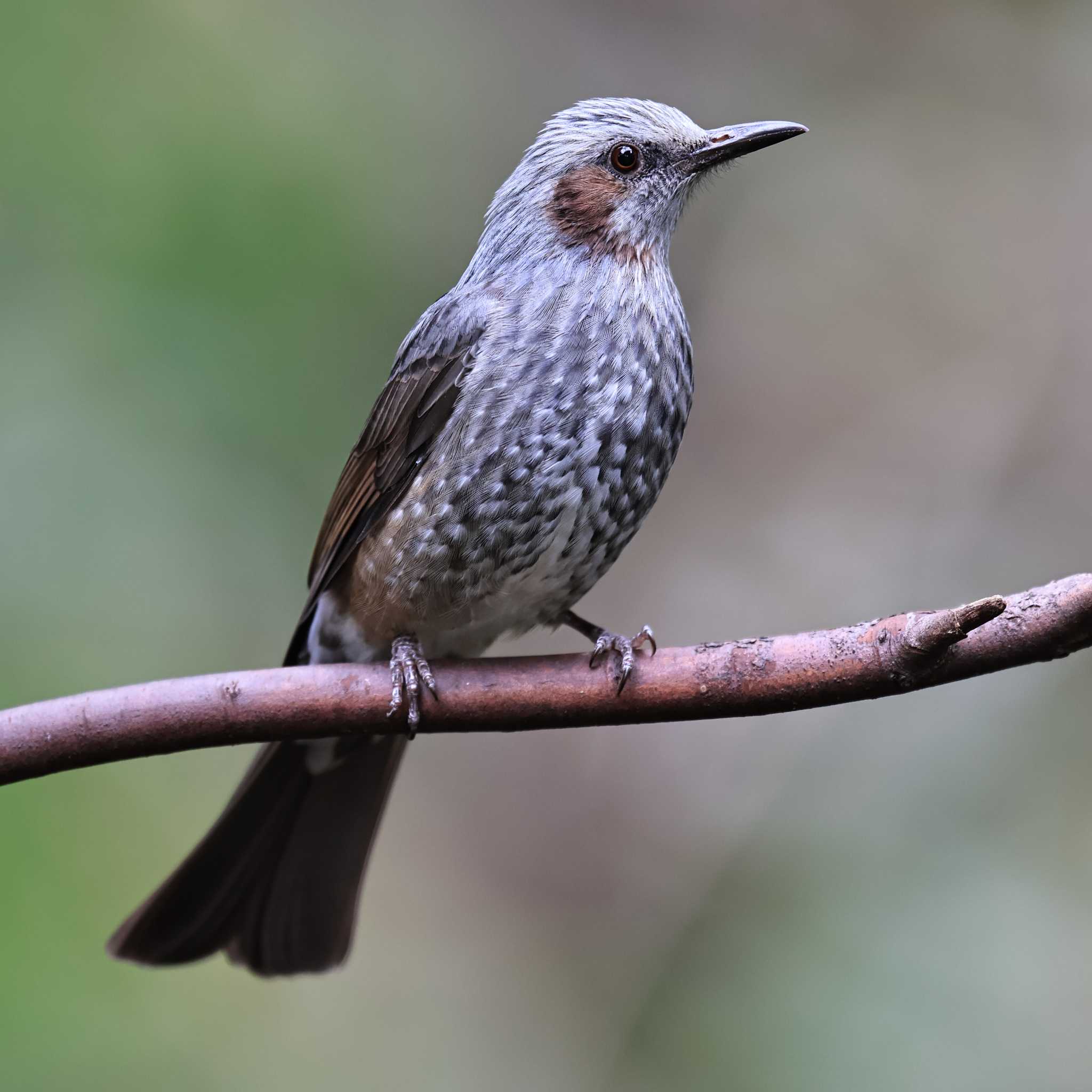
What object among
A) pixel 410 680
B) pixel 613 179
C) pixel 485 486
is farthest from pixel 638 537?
pixel 410 680

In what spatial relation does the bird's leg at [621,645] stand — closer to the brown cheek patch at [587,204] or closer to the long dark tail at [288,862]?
the long dark tail at [288,862]

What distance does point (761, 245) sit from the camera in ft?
19.6

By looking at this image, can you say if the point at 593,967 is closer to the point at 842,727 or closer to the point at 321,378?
the point at 842,727

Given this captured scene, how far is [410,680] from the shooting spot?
118 inches

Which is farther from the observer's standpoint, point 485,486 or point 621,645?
point 485,486

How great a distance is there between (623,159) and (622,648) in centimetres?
141

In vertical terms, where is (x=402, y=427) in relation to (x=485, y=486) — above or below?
above

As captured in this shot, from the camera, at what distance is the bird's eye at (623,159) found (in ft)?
11.8

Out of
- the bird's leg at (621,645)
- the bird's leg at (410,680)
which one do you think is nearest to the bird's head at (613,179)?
the bird's leg at (621,645)

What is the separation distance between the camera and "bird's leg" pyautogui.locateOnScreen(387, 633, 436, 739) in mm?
2912

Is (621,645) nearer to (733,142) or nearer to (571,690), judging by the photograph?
(571,690)

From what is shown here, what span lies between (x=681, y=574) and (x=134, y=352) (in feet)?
8.12

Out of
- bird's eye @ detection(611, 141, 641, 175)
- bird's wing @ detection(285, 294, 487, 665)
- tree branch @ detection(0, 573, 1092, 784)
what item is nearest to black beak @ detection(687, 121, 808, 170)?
bird's eye @ detection(611, 141, 641, 175)

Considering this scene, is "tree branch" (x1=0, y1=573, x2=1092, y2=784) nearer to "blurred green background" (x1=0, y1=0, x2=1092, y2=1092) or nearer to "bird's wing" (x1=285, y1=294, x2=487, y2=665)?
"bird's wing" (x1=285, y1=294, x2=487, y2=665)
